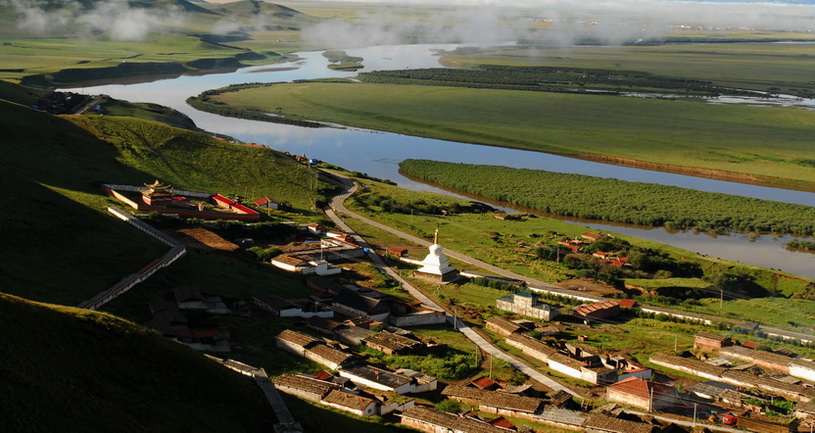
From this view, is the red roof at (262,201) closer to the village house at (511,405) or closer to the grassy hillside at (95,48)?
the village house at (511,405)

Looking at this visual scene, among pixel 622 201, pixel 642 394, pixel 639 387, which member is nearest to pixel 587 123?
pixel 622 201

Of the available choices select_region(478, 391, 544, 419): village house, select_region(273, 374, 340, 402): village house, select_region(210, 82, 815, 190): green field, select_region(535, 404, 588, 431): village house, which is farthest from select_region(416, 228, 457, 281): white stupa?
select_region(210, 82, 815, 190): green field

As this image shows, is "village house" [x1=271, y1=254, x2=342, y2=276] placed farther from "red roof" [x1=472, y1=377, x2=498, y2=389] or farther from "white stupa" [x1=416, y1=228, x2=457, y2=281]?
"red roof" [x1=472, y1=377, x2=498, y2=389]

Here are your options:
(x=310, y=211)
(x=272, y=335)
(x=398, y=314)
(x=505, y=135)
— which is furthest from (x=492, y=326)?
(x=505, y=135)

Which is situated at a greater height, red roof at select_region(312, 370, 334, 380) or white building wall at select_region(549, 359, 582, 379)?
red roof at select_region(312, 370, 334, 380)

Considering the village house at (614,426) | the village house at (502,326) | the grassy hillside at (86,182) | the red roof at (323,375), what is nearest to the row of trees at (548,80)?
the grassy hillside at (86,182)

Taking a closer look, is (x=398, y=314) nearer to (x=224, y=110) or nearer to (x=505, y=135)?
(x=505, y=135)

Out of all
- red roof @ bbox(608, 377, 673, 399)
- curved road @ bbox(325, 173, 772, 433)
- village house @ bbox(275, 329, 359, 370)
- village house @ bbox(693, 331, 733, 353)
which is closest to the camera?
red roof @ bbox(608, 377, 673, 399)
